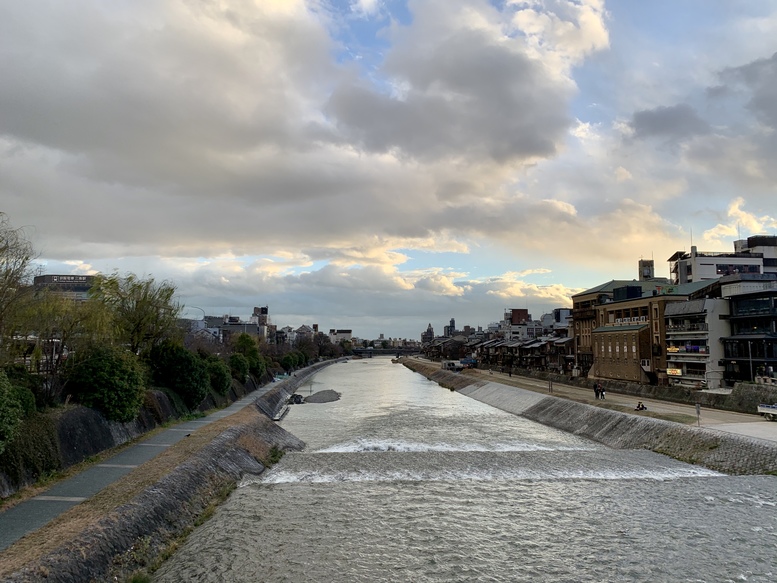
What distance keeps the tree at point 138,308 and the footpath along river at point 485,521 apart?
19215mm

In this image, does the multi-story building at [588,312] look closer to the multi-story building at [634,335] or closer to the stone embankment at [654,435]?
the multi-story building at [634,335]

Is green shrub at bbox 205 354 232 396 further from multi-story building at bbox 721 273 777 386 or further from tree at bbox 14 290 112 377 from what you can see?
multi-story building at bbox 721 273 777 386

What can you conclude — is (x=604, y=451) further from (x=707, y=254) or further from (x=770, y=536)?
(x=707, y=254)

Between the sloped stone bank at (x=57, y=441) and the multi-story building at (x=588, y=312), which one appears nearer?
the sloped stone bank at (x=57, y=441)

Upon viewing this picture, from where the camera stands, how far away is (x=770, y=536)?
Result: 1914 cm

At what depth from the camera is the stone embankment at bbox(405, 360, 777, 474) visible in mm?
29188

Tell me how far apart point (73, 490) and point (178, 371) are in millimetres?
25095

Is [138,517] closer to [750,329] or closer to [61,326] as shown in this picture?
[61,326]

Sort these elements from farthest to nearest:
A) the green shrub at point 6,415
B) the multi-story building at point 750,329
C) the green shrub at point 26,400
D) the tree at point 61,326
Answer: the multi-story building at point 750,329 → the tree at point 61,326 → the green shrub at point 26,400 → the green shrub at point 6,415

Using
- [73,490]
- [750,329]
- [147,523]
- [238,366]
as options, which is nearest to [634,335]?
[750,329]

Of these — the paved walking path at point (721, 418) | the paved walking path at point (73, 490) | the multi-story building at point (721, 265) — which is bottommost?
the paved walking path at point (721, 418)

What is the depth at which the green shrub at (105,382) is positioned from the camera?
96.3 ft

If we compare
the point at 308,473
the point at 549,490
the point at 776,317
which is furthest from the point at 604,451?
the point at 776,317

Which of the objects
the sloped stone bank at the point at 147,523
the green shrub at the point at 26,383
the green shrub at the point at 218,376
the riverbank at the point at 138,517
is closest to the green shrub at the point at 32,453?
the green shrub at the point at 26,383
